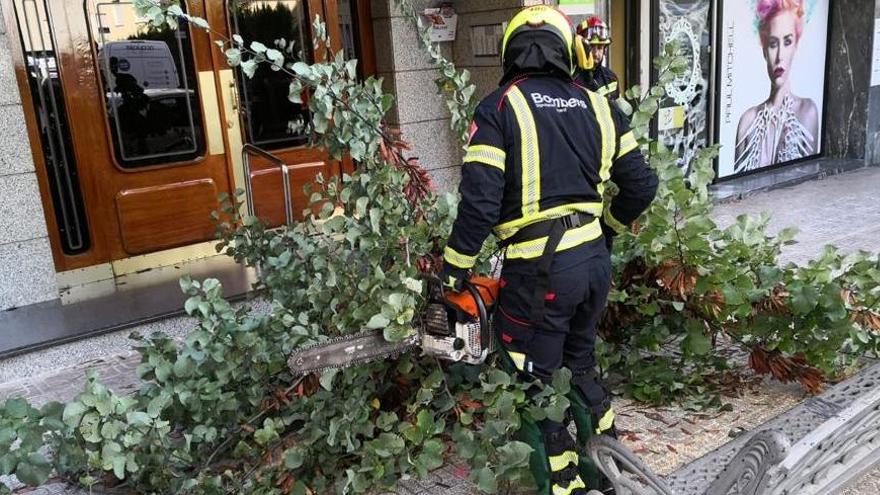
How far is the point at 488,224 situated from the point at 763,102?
319 inches

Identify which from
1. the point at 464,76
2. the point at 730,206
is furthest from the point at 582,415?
the point at 730,206

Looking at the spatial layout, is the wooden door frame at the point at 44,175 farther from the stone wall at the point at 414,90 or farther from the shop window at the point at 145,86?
the stone wall at the point at 414,90

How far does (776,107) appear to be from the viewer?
9930mm

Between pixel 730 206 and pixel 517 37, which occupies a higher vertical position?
pixel 517 37

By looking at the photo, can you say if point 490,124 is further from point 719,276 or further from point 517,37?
point 719,276

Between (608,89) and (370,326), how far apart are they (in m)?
1.75

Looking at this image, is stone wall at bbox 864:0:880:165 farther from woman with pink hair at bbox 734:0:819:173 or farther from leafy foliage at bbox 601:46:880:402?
leafy foliage at bbox 601:46:880:402

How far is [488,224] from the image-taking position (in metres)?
2.83

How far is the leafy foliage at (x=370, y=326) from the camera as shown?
2.86 meters

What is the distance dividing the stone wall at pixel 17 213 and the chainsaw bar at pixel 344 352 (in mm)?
3303

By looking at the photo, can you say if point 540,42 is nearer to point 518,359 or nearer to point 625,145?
point 625,145

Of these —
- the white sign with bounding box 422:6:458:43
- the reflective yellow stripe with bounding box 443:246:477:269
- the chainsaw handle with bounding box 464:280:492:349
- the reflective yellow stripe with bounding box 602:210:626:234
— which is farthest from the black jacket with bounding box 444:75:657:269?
the white sign with bounding box 422:6:458:43

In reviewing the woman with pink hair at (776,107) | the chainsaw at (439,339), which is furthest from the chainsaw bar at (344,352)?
the woman with pink hair at (776,107)

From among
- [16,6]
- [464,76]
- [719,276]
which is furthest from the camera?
[16,6]
